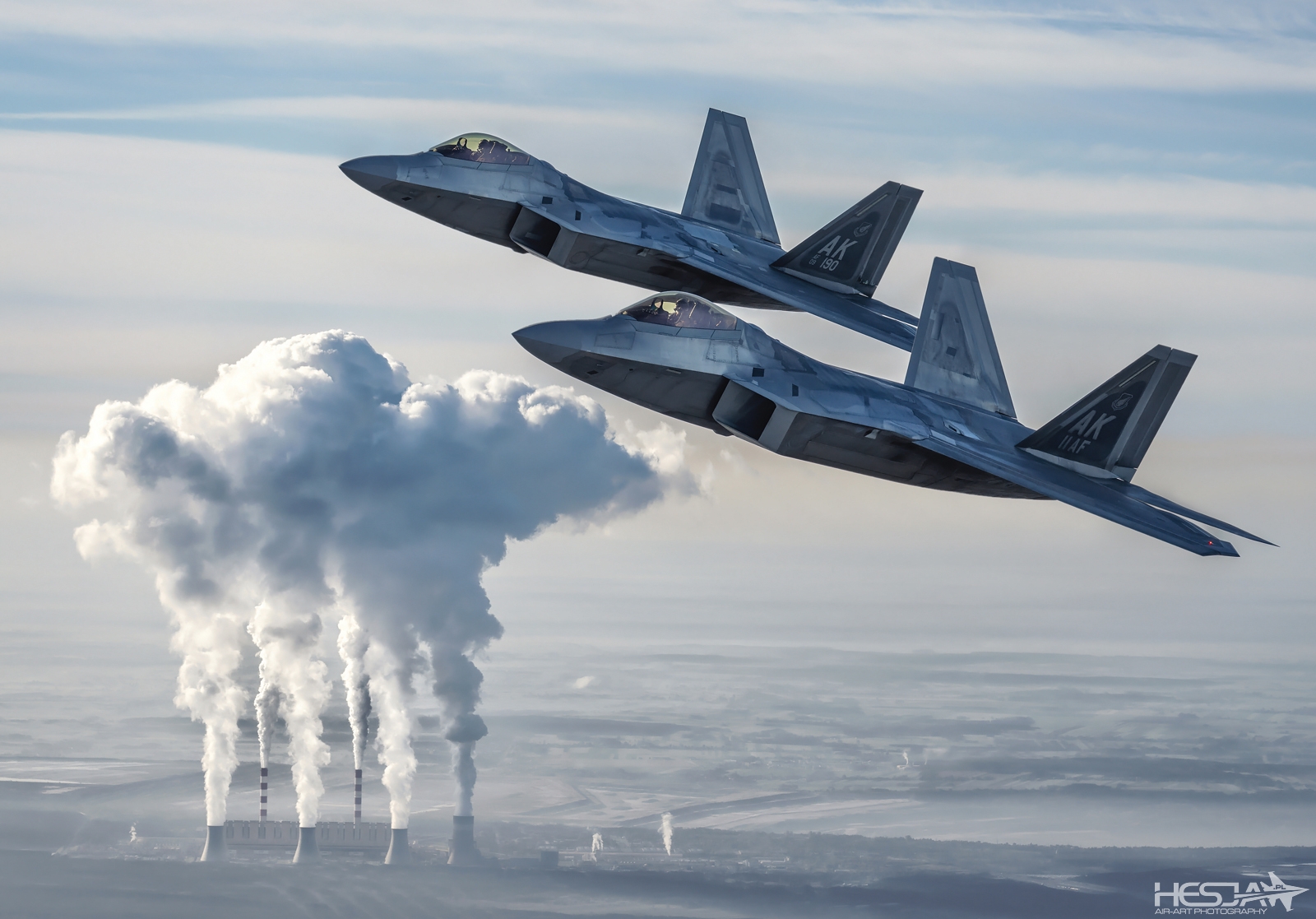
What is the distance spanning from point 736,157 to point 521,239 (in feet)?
64.7

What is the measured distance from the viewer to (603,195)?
5953 centimetres

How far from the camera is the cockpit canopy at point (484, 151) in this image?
57.8 m

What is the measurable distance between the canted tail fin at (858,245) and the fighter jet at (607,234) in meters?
0.06

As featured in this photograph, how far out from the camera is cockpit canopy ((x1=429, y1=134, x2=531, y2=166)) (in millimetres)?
57781

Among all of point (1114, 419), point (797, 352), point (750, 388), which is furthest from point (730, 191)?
point (750, 388)

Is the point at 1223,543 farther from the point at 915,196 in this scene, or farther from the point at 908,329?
the point at 915,196

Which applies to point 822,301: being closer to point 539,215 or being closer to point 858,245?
point 858,245

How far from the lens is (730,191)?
239ft

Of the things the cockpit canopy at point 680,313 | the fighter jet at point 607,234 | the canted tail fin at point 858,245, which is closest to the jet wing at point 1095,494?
the cockpit canopy at point 680,313

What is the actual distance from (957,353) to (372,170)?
84.5 feet

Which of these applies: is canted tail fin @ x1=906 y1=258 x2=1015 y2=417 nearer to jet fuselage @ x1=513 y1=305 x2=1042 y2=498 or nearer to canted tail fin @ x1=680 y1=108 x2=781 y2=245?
jet fuselage @ x1=513 y1=305 x2=1042 y2=498

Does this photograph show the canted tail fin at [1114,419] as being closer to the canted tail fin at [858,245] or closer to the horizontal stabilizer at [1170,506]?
the horizontal stabilizer at [1170,506]

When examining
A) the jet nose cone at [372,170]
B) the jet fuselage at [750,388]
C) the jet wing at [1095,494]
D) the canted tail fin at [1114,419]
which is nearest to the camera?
the jet fuselage at [750,388]

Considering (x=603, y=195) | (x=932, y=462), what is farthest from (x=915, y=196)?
(x=932, y=462)
